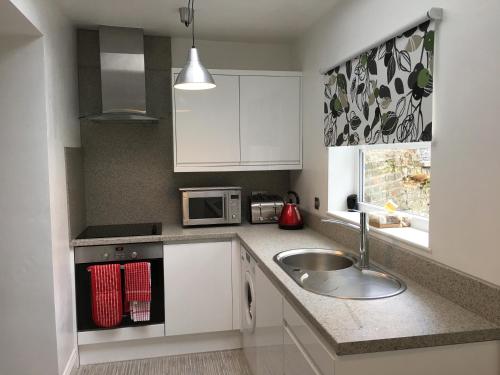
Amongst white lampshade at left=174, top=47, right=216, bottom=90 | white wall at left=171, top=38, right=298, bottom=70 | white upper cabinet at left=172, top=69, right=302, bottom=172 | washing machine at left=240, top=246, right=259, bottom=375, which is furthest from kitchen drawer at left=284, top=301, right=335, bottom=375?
white wall at left=171, top=38, right=298, bottom=70

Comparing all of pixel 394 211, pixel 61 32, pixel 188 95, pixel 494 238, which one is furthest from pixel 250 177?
pixel 494 238

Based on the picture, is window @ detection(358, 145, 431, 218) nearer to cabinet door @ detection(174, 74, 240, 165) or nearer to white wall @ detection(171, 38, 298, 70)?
cabinet door @ detection(174, 74, 240, 165)

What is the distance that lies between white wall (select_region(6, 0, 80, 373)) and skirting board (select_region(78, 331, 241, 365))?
180 millimetres

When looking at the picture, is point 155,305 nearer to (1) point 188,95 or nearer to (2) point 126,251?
(2) point 126,251

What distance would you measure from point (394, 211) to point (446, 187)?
751mm

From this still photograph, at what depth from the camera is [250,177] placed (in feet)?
12.0

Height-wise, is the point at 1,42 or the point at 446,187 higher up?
the point at 1,42

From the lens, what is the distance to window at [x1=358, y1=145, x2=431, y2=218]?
2262 mm

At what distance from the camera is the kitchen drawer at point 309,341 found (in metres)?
1.42

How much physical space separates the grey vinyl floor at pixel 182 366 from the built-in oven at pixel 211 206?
3.17 feet

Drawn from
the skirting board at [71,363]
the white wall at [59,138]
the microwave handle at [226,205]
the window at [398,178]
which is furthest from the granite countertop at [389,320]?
the skirting board at [71,363]

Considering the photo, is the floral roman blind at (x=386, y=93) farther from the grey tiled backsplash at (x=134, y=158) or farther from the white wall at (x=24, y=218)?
the white wall at (x=24, y=218)

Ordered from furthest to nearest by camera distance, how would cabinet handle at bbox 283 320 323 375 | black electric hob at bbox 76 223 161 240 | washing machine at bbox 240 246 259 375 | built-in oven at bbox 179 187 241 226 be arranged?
built-in oven at bbox 179 187 241 226, black electric hob at bbox 76 223 161 240, washing machine at bbox 240 246 259 375, cabinet handle at bbox 283 320 323 375

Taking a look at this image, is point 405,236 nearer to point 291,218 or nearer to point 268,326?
point 268,326
